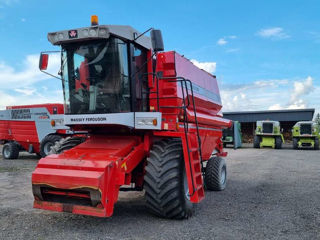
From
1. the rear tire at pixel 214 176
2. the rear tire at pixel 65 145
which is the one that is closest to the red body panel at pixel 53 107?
the rear tire at pixel 65 145

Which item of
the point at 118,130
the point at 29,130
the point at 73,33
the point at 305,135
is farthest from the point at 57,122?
the point at 305,135

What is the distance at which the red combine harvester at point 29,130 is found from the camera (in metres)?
14.6

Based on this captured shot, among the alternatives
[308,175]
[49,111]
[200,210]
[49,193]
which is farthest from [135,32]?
[49,111]

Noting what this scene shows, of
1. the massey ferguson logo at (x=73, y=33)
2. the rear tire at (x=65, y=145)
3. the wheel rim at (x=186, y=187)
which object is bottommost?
the wheel rim at (x=186, y=187)

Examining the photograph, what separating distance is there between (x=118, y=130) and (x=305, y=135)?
22131 mm

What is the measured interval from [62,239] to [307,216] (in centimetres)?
409

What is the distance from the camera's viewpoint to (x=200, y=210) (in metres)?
6.02

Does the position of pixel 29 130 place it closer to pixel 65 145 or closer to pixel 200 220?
pixel 65 145

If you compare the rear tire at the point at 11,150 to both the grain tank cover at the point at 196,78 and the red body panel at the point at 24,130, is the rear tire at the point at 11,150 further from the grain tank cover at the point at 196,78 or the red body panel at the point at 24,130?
the grain tank cover at the point at 196,78

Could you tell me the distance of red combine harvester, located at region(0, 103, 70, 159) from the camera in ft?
48.0

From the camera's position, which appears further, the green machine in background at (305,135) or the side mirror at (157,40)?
the green machine in background at (305,135)

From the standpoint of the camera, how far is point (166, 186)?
501 centimetres

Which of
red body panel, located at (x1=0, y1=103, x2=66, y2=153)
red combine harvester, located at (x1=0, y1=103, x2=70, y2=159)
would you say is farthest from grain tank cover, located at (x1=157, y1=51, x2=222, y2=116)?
red body panel, located at (x1=0, y1=103, x2=66, y2=153)

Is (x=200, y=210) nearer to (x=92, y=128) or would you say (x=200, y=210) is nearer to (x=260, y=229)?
(x=260, y=229)
